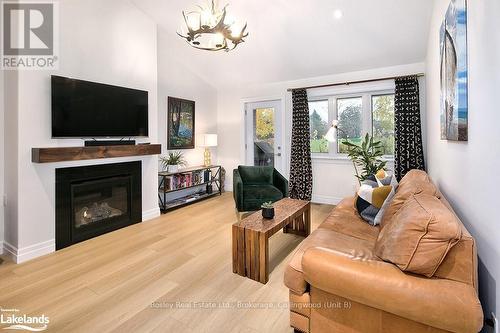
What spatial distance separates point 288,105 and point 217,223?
268 cm

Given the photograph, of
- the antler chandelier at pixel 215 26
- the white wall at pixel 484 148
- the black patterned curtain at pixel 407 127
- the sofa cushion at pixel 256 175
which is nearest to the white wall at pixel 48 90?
→ the antler chandelier at pixel 215 26

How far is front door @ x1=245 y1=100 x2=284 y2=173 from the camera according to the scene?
17.4ft

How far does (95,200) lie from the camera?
10.9ft

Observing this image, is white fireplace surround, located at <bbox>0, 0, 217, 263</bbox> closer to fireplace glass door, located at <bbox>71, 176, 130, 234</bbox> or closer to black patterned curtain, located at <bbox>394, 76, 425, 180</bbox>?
fireplace glass door, located at <bbox>71, 176, 130, 234</bbox>

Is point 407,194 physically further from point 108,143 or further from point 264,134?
point 264,134

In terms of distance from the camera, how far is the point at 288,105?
16.7 ft

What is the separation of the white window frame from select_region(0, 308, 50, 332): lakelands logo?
4278 millimetres

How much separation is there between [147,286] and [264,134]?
12.8 feet

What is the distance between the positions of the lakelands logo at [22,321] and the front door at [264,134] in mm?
4173

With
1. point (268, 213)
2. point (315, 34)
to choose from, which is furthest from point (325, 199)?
point (315, 34)

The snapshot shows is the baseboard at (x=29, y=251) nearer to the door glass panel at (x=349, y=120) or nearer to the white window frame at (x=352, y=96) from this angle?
the white window frame at (x=352, y=96)

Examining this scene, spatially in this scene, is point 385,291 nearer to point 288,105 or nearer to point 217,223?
point 217,223

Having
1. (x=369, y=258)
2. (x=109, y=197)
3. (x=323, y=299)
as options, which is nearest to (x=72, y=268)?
(x=109, y=197)

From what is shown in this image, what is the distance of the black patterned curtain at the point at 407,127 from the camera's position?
3.88 meters
